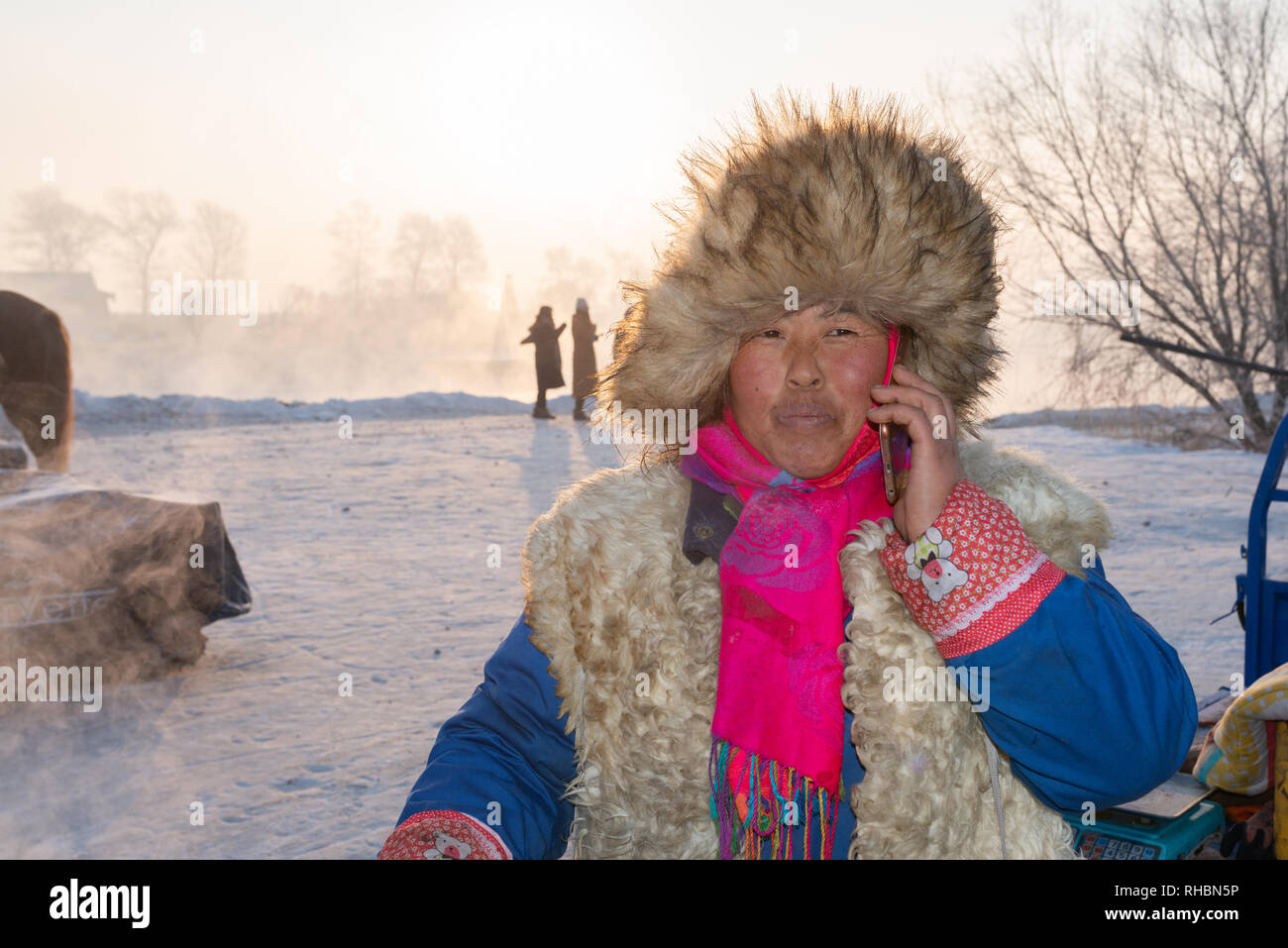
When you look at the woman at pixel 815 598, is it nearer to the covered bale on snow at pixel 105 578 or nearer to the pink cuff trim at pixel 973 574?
the pink cuff trim at pixel 973 574

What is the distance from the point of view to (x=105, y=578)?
4.72m

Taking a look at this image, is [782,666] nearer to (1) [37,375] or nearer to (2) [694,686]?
(2) [694,686]

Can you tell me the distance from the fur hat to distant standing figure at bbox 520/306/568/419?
52.7 ft

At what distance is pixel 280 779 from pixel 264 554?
4073 mm

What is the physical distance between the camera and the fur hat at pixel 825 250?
1.75 metres

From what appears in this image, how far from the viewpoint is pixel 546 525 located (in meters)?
1.84

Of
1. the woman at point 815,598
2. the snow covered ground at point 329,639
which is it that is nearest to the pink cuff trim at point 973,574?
the woman at point 815,598

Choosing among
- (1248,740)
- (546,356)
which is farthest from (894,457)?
(546,356)

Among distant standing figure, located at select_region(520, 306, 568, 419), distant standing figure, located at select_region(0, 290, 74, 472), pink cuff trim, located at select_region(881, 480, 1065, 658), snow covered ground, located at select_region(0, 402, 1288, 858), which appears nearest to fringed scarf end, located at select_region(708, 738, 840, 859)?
pink cuff trim, located at select_region(881, 480, 1065, 658)

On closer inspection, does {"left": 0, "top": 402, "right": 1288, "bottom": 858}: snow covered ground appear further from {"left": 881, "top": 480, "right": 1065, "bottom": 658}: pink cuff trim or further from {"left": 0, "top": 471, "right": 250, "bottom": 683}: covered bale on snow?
{"left": 881, "top": 480, "right": 1065, "bottom": 658}: pink cuff trim

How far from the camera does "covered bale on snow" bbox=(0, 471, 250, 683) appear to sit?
4551mm

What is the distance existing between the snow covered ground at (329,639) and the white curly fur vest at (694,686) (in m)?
1.12

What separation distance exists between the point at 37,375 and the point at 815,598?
667 cm
